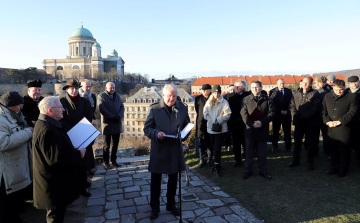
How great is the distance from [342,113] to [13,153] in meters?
5.92

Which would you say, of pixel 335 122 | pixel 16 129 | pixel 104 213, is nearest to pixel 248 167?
pixel 335 122

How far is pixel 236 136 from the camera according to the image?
6.31 meters

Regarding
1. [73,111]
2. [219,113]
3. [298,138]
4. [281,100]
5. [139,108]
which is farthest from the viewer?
[139,108]

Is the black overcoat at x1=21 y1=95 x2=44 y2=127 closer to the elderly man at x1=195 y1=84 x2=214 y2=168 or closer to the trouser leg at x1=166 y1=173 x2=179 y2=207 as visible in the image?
the trouser leg at x1=166 y1=173 x2=179 y2=207

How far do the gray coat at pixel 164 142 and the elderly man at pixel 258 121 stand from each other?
2.06 metres

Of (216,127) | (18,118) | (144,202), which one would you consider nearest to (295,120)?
(216,127)

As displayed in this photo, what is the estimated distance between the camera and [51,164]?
9.37 ft

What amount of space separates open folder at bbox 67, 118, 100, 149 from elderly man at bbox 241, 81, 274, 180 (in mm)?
3196

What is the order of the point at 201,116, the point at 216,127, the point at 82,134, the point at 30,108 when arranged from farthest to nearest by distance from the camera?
1. the point at 201,116
2. the point at 216,127
3. the point at 30,108
4. the point at 82,134

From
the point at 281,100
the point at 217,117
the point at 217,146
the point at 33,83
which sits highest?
the point at 33,83

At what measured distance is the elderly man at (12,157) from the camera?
3398 millimetres

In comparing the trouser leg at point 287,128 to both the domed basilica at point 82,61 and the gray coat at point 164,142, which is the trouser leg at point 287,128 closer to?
the gray coat at point 164,142

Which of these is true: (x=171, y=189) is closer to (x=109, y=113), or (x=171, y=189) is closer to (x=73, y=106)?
(x=73, y=106)

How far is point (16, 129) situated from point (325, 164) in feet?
21.1
